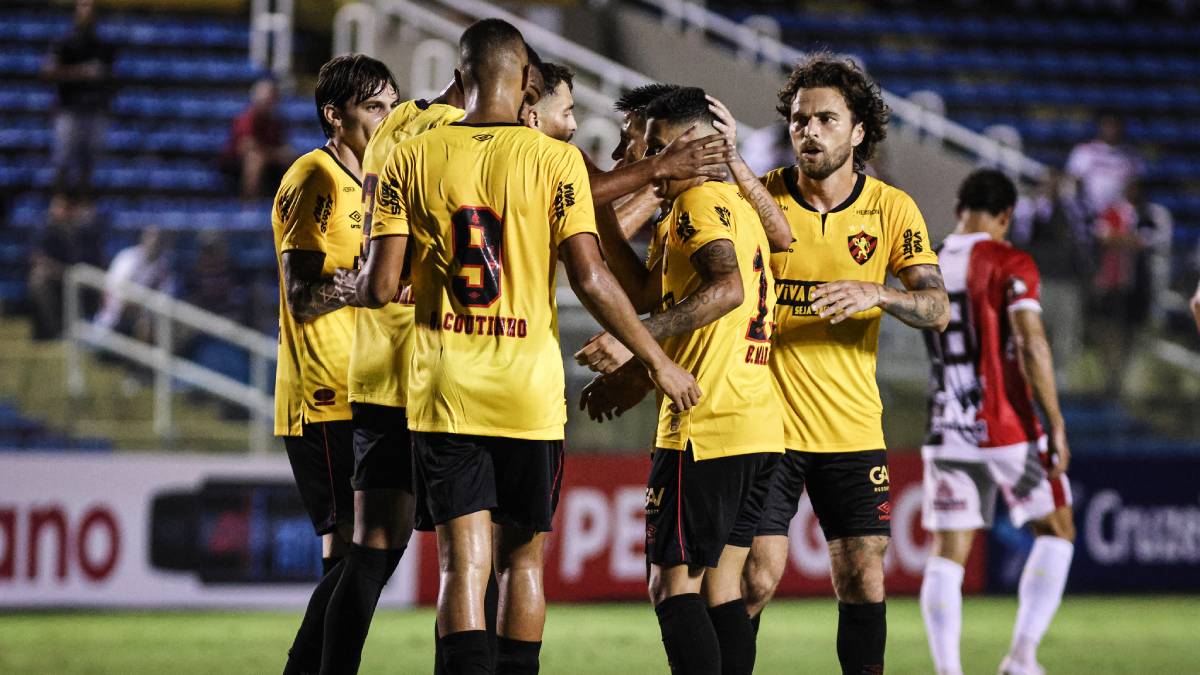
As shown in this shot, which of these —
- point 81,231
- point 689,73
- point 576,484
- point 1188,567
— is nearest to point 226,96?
point 689,73

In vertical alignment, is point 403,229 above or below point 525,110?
below

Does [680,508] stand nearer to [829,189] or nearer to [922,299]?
[922,299]

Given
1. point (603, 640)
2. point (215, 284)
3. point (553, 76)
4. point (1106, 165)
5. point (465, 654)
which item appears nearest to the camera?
point (465, 654)

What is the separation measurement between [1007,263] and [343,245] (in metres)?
3.25

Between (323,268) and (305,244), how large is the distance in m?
0.12

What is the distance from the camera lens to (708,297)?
218 inches

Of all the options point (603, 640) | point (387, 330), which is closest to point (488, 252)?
point (387, 330)

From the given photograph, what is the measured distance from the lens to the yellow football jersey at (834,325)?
20.8 ft

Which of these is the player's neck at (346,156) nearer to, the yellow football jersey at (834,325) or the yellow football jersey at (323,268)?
the yellow football jersey at (323,268)

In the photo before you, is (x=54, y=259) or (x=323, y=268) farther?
(x=54, y=259)

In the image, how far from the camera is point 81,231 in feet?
38.0

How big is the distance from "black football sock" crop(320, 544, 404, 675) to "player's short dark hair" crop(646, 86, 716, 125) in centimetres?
192

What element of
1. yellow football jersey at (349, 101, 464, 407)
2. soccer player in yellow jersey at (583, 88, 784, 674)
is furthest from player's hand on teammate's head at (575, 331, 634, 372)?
yellow football jersey at (349, 101, 464, 407)

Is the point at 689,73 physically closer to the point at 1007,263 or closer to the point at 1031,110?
the point at 1031,110
